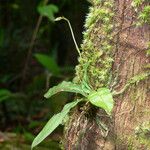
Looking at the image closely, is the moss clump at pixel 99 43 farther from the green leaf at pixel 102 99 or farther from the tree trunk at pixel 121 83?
the green leaf at pixel 102 99

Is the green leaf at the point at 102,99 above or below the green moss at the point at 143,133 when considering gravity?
above

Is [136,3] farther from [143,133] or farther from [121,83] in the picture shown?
[143,133]

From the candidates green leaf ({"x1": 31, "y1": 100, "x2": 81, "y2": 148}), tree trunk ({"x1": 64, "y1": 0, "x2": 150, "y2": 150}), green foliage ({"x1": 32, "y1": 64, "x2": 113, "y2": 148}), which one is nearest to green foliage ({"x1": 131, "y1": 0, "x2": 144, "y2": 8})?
tree trunk ({"x1": 64, "y1": 0, "x2": 150, "y2": 150})

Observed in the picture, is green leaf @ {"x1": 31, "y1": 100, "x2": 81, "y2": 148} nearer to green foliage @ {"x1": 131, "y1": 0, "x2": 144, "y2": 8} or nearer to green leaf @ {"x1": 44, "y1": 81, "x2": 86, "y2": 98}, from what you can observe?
green leaf @ {"x1": 44, "y1": 81, "x2": 86, "y2": 98}

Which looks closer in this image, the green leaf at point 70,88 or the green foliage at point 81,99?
the green foliage at point 81,99

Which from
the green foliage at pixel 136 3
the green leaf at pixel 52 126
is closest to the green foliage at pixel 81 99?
the green leaf at pixel 52 126

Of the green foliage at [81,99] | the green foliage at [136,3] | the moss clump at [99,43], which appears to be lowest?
the green foliage at [81,99]

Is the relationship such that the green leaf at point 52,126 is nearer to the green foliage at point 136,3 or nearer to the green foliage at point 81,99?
the green foliage at point 81,99

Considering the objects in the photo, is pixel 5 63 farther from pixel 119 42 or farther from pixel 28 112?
pixel 119 42
